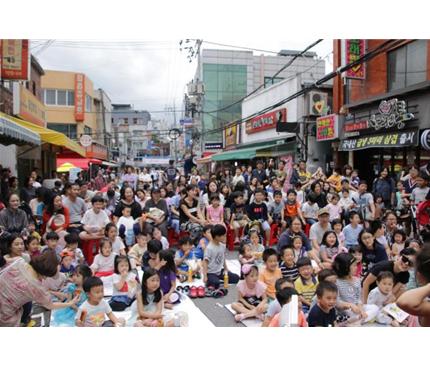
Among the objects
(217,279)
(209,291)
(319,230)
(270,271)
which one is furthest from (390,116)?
(209,291)

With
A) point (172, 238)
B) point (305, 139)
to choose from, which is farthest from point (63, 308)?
point (305, 139)

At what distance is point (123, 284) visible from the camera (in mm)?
5867

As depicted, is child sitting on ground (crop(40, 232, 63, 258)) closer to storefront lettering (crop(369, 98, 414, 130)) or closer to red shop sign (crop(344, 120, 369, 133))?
storefront lettering (crop(369, 98, 414, 130))

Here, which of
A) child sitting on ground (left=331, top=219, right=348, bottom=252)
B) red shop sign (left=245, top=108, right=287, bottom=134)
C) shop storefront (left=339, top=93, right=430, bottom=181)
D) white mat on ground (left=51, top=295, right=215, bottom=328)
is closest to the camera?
white mat on ground (left=51, top=295, right=215, bottom=328)

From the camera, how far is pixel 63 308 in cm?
523

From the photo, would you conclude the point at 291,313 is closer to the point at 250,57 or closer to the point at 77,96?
the point at 77,96

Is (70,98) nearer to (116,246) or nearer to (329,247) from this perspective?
(116,246)

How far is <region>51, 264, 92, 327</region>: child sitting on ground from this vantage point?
509 centimetres

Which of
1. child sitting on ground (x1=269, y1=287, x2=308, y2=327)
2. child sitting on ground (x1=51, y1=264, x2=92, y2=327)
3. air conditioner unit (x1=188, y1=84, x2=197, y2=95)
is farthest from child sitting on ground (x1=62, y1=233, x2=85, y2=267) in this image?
air conditioner unit (x1=188, y1=84, x2=197, y2=95)

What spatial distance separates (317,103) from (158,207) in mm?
11874

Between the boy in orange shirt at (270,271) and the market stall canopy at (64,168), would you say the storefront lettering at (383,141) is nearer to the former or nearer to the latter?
the boy in orange shirt at (270,271)

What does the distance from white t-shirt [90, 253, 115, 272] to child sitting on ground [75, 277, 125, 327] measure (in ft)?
5.14

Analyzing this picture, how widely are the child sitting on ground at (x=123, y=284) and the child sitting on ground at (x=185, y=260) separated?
4.13 feet

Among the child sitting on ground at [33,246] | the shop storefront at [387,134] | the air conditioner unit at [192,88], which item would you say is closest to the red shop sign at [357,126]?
the shop storefront at [387,134]
